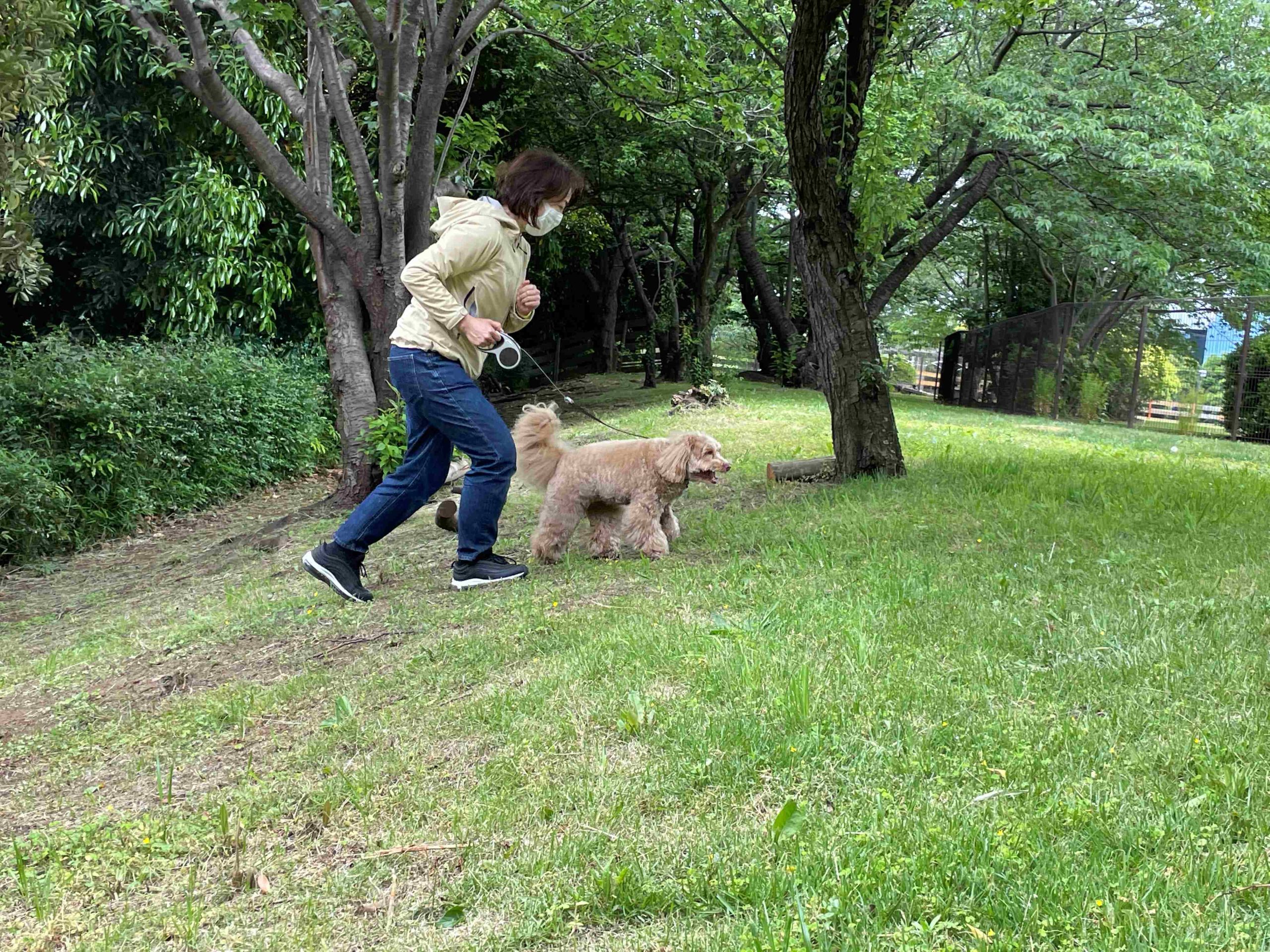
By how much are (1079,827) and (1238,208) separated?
754 inches

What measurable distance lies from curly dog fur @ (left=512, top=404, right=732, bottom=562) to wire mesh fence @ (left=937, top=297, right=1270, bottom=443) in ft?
42.6

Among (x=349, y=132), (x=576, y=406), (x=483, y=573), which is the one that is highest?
(x=349, y=132)

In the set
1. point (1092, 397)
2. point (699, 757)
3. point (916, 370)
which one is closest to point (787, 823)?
point (699, 757)

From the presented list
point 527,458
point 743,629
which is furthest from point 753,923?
point 527,458

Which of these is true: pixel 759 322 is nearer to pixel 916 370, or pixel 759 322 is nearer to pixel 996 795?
pixel 916 370

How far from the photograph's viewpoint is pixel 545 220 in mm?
4957

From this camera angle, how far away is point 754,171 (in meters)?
18.7

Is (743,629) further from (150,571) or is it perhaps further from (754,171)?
(754,171)

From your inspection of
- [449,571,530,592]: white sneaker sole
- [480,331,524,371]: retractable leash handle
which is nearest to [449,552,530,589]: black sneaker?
[449,571,530,592]: white sneaker sole

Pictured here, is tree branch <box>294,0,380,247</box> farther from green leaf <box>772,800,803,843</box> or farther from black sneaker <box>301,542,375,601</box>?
green leaf <box>772,800,803,843</box>

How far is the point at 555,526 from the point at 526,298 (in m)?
1.40

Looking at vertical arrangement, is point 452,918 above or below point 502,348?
below

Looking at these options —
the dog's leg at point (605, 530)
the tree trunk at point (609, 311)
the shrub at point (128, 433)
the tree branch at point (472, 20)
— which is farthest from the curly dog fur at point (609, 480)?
the tree trunk at point (609, 311)

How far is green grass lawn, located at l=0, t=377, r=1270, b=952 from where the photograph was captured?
2.13 metres
